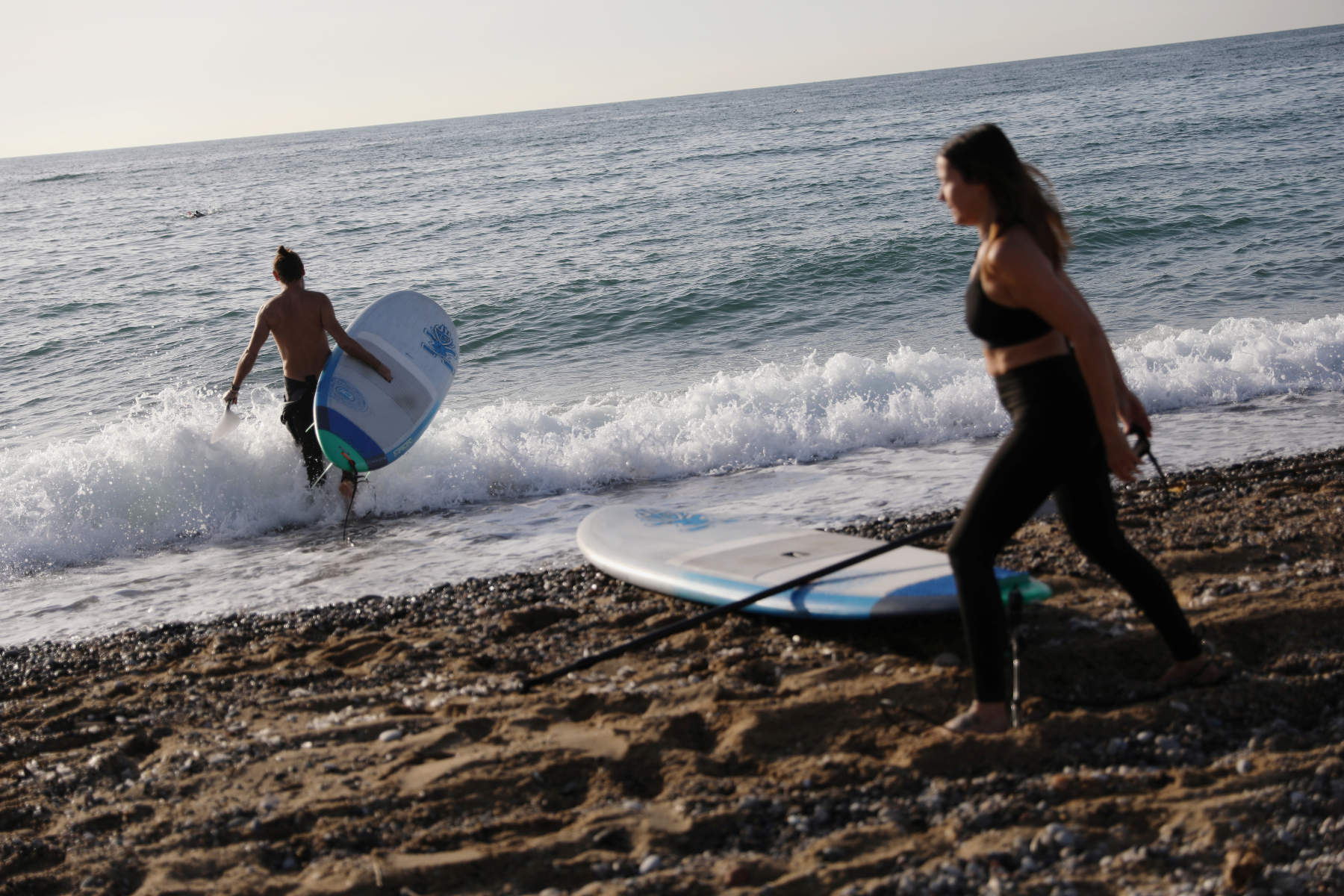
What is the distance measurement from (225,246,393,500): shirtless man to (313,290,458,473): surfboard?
4.8 inches

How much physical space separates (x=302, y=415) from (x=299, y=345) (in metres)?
0.50

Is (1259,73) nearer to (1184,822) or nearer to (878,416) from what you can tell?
(878,416)

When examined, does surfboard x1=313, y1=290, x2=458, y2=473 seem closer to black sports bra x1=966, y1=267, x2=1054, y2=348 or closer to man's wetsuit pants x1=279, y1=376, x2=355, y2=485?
man's wetsuit pants x1=279, y1=376, x2=355, y2=485

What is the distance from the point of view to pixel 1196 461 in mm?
6262

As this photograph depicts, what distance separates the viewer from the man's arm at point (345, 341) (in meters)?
6.66

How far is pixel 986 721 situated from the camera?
273 cm

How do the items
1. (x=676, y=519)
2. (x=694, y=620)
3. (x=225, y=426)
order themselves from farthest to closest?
(x=225, y=426) → (x=676, y=519) → (x=694, y=620)

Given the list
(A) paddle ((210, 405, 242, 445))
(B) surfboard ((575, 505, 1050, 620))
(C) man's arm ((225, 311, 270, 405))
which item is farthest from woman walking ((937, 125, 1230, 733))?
(A) paddle ((210, 405, 242, 445))

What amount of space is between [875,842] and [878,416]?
5.55 m

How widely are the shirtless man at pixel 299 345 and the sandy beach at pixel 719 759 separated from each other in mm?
2895

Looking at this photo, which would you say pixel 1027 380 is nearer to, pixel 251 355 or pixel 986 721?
pixel 986 721

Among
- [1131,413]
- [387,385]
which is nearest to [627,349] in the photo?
[387,385]

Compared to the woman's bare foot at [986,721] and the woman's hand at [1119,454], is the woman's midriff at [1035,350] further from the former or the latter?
the woman's bare foot at [986,721]

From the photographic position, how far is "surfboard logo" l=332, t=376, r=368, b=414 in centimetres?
668
